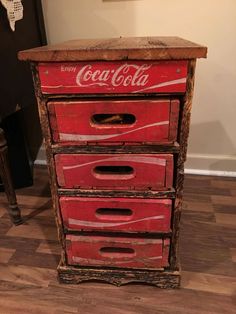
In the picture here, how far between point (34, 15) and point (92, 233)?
960 mm

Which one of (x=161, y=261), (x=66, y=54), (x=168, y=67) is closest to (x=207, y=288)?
(x=161, y=261)

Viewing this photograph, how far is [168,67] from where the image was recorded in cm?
59

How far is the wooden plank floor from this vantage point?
830mm

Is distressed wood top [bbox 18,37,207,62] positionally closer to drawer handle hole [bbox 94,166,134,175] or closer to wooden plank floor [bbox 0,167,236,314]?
drawer handle hole [bbox 94,166,134,175]

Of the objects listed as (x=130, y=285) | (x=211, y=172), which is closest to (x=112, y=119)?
(x=130, y=285)

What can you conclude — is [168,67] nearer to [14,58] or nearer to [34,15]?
[14,58]

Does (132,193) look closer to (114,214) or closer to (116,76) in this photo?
(114,214)

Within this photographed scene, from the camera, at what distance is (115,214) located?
797 millimetres

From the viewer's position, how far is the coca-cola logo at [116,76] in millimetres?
598

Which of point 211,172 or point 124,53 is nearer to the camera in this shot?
point 124,53

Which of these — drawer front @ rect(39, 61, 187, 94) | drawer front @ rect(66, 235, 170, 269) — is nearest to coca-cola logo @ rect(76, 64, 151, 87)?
drawer front @ rect(39, 61, 187, 94)

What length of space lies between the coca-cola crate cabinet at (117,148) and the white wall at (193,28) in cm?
58

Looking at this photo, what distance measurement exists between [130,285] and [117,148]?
481mm

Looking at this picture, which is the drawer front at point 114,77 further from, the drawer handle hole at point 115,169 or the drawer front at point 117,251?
the drawer front at point 117,251
